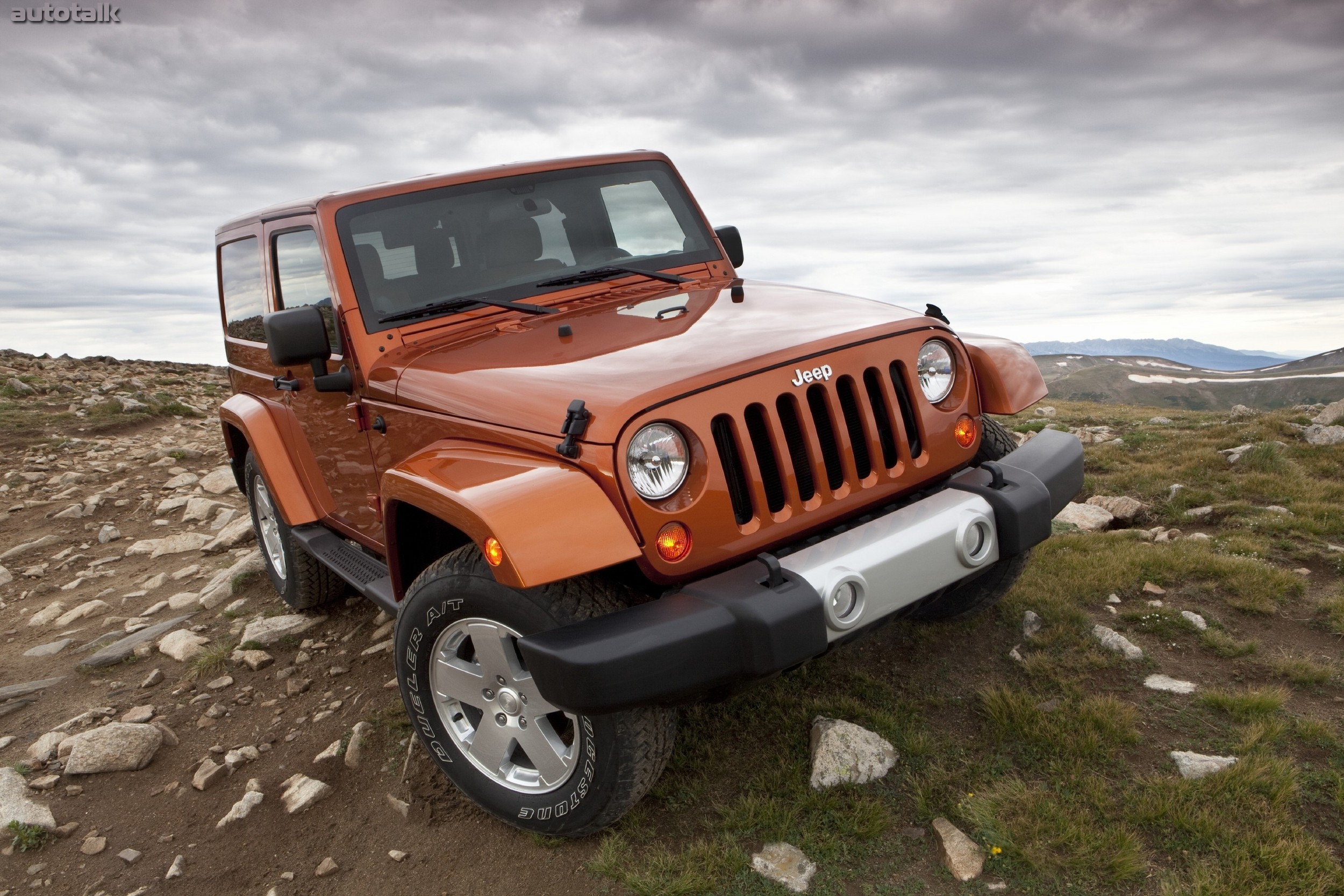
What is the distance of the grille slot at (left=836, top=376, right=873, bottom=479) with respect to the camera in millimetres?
2871

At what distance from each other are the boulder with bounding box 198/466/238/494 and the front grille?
22.8ft

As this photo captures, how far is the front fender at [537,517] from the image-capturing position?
2.29 m

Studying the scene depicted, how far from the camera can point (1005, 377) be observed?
3240 mm

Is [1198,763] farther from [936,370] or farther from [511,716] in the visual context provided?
[511,716]

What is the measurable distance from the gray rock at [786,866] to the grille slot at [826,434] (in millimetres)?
1096

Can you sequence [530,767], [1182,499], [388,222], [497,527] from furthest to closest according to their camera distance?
[1182,499] → [388,222] → [530,767] → [497,527]

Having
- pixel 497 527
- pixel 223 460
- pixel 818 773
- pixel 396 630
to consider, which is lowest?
pixel 223 460

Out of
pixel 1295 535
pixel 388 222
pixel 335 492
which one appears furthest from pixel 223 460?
pixel 1295 535

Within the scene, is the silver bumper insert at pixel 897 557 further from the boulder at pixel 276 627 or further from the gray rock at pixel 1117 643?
the boulder at pixel 276 627

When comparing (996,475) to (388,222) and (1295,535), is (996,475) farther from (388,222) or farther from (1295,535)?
(1295,535)

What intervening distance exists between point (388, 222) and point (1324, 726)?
3875 mm

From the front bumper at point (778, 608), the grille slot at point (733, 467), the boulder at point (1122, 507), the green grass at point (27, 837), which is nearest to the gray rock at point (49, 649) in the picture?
the green grass at point (27, 837)

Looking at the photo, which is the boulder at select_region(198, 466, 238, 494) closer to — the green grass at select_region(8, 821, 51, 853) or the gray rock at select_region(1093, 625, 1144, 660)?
the green grass at select_region(8, 821, 51, 853)

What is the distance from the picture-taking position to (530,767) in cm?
296
